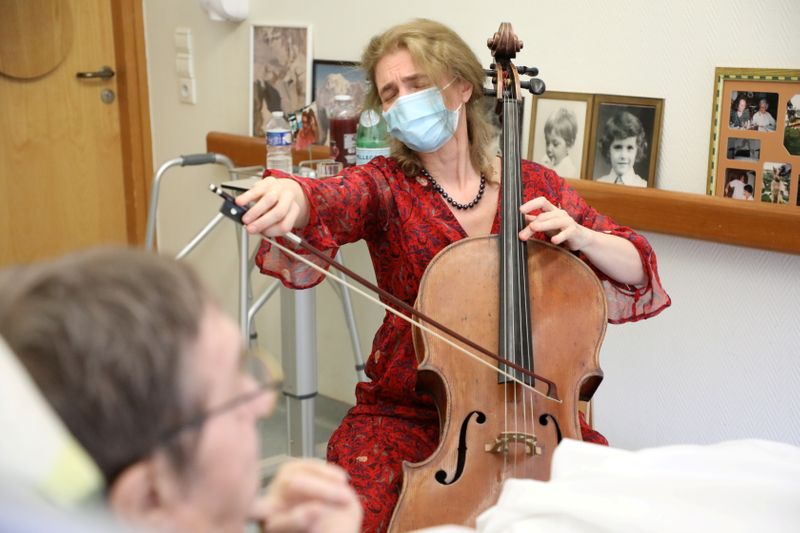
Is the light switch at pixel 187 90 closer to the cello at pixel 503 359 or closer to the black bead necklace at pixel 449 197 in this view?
the black bead necklace at pixel 449 197

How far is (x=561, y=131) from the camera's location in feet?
7.38

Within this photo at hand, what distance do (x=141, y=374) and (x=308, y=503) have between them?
0.23 metres

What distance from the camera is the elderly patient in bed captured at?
Answer: 0.85 m

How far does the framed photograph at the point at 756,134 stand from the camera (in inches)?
75.6

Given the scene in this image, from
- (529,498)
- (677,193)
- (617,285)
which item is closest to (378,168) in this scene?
(617,285)

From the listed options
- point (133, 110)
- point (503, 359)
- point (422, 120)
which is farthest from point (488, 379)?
point (133, 110)

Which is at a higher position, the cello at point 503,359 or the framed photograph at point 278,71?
the framed photograph at point 278,71

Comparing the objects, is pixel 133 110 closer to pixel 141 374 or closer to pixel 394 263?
pixel 394 263

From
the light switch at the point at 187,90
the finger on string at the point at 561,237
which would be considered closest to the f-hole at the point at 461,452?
the finger on string at the point at 561,237

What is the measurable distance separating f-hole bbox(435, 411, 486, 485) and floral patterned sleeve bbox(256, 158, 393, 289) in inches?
14.9

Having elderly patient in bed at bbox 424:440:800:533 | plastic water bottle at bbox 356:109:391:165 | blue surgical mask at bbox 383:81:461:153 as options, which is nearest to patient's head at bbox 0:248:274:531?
elderly patient in bed at bbox 424:440:800:533

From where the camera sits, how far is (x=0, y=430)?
0.55 metres

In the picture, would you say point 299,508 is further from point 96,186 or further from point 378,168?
point 96,186

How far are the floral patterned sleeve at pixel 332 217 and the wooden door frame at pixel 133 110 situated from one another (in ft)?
A: 6.02
